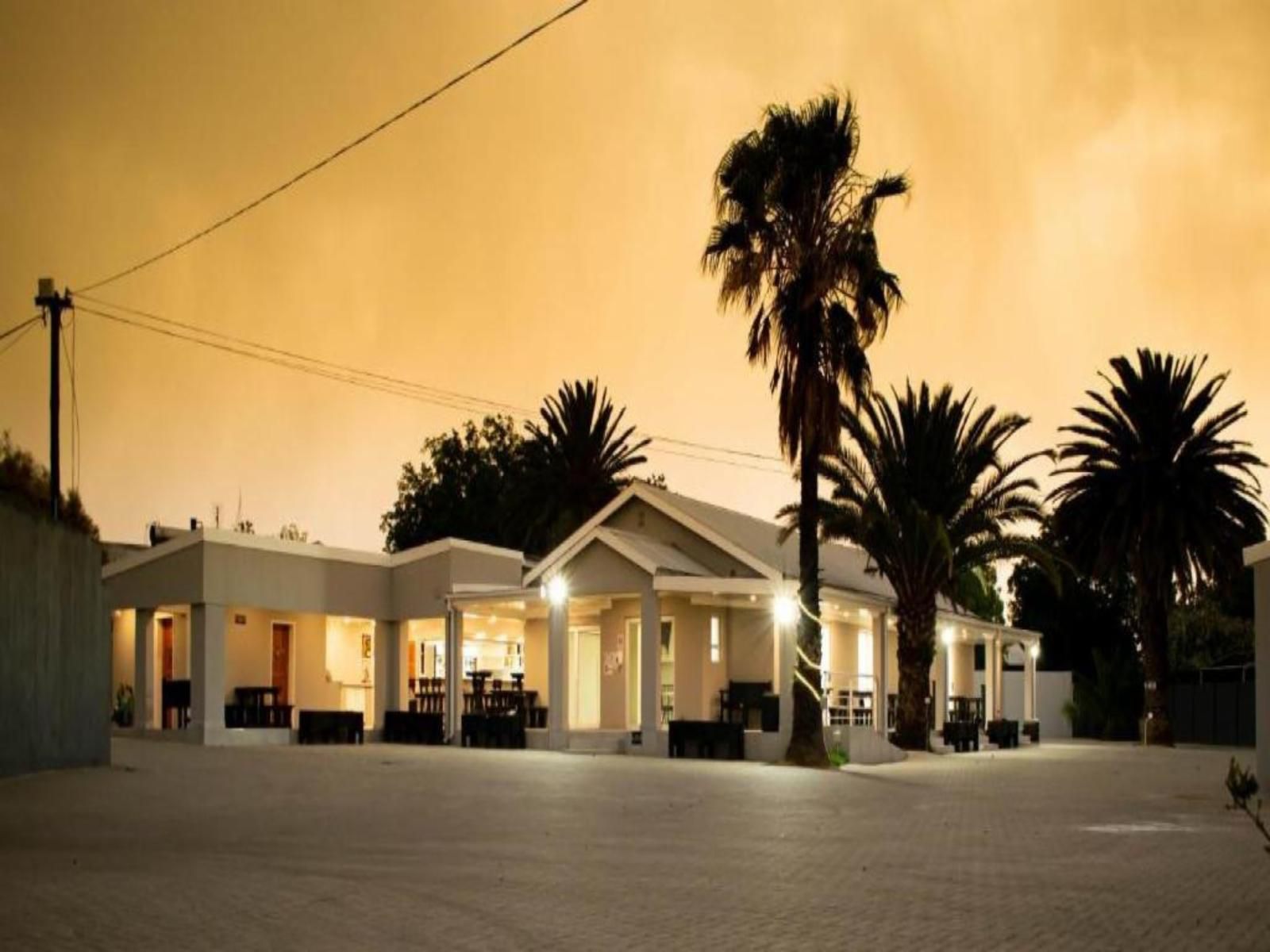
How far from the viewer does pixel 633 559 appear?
30734 millimetres

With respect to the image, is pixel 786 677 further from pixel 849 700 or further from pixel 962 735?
pixel 962 735

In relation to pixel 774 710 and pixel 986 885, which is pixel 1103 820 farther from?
pixel 774 710

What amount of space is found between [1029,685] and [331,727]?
22.9 m

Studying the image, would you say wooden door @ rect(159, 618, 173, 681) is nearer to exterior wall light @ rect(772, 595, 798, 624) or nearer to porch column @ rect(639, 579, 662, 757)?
porch column @ rect(639, 579, 662, 757)

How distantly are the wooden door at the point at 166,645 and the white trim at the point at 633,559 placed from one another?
943cm

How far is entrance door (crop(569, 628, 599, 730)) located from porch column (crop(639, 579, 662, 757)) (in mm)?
5356

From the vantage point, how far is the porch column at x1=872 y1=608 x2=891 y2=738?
33.9 m

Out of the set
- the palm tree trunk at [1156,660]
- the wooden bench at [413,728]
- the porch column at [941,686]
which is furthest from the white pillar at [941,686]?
the wooden bench at [413,728]

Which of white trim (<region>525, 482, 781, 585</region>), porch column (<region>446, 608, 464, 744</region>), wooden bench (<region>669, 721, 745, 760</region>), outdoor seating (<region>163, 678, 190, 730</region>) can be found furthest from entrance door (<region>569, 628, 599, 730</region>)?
outdoor seating (<region>163, 678, 190, 730</region>)

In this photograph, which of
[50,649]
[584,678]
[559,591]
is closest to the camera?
[50,649]

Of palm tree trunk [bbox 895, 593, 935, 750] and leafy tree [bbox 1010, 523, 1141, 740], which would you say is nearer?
palm tree trunk [bbox 895, 593, 935, 750]

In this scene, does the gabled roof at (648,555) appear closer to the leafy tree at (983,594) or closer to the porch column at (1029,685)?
the leafy tree at (983,594)

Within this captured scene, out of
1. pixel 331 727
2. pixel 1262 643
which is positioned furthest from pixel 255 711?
pixel 1262 643

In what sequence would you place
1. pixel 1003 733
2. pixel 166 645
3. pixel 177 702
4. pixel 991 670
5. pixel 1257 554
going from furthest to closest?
pixel 991 670, pixel 1003 733, pixel 166 645, pixel 177 702, pixel 1257 554
